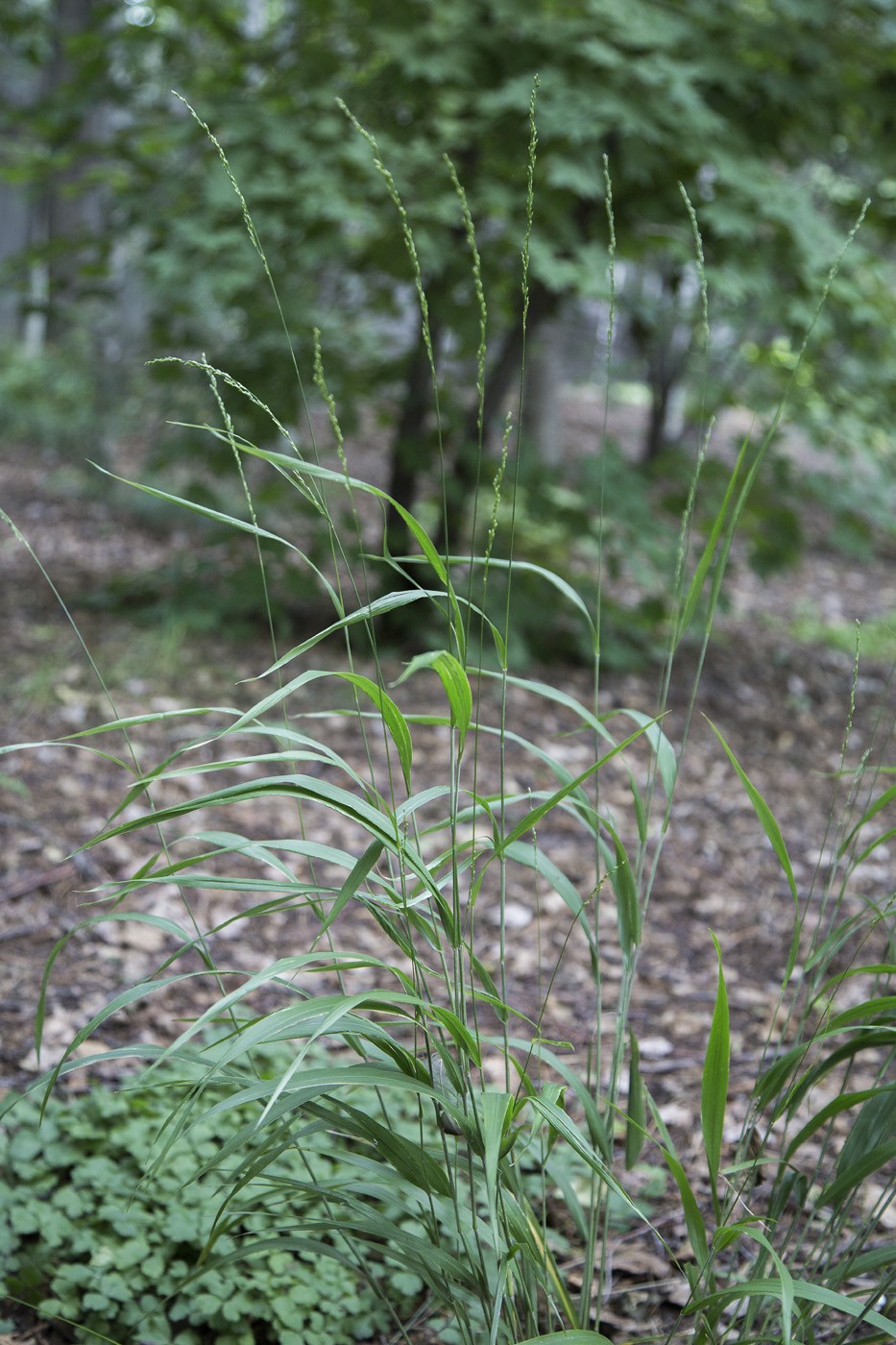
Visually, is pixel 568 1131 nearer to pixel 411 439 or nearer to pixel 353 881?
pixel 353 881

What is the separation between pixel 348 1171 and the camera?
4.69 feet

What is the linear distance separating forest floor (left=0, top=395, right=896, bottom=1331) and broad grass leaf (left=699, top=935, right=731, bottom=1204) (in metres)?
0.17

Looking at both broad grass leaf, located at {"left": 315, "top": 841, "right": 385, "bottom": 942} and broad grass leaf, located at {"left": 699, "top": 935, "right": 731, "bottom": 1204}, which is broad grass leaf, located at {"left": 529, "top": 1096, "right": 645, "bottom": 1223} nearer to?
broad grass leaf, located at {"left": 699, "top": 935, "right": 731, "bottom": 1204}

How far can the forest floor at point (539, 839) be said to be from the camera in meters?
1.90

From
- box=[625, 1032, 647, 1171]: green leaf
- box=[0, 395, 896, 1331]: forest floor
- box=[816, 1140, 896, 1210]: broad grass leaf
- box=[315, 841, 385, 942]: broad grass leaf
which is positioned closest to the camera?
box=[315, 841, 385, 942]: broad grass leaf

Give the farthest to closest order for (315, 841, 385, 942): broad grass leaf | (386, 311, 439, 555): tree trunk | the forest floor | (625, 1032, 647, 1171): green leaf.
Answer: (386, 311, 439, 555): tree trunk → the forest floor → (625, 1032, 647, 1171): green leaf → (315, 841, 385, 942): broad grass leaf

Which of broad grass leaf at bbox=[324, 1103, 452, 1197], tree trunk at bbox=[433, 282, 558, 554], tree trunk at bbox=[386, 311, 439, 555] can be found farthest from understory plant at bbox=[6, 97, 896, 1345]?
tree trunk at bbox=[386, 311, 439, 555]

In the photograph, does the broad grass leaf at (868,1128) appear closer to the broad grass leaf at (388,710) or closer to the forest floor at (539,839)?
the forest floor at (539,839)

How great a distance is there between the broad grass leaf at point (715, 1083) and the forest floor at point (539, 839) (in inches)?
6.5

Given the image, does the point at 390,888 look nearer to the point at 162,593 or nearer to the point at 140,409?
the point at 162,593

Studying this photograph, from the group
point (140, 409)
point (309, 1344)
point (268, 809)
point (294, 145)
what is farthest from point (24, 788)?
point (140, 409)

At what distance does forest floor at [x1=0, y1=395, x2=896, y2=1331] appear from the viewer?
6.22 feet

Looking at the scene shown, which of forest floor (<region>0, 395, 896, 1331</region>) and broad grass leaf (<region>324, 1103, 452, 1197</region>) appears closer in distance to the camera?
broad grass leaf (<region>324, 1103, 452, 1197</region>)

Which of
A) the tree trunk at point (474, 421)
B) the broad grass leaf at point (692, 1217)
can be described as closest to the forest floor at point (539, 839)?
the broad grass leaf at point (692, 1217)
